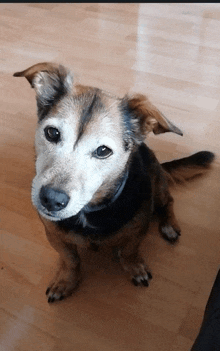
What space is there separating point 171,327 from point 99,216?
1.76 ft

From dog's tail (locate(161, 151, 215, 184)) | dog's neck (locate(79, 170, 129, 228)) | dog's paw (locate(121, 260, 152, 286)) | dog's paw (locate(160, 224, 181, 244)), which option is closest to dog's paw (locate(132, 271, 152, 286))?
dog's paw (locate(121, 260, 152, 286))

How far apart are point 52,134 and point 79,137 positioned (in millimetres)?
108

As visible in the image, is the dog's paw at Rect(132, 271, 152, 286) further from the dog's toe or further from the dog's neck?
the dog's neck

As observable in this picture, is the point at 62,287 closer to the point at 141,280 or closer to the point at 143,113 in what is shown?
the point at 141,280

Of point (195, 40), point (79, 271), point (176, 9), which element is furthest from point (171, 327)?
point (176, 9)

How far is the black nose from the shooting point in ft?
3.76

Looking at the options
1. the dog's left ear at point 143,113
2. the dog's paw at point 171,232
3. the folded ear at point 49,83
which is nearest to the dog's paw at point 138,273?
the dog's paw at point 171,232

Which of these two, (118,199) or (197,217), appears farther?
(197,217)

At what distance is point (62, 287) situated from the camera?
5.10ft

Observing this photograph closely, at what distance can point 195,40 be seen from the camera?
2.99 meters

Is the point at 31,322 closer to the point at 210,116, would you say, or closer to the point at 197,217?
the point at 197,217

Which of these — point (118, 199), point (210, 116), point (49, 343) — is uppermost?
point (118, 199)

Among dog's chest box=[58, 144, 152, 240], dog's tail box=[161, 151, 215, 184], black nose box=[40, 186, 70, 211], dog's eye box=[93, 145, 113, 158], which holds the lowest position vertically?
dog's tail box=[161, 151, 215, 184]

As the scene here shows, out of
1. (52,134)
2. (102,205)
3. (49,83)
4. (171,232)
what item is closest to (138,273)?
(171,232)
